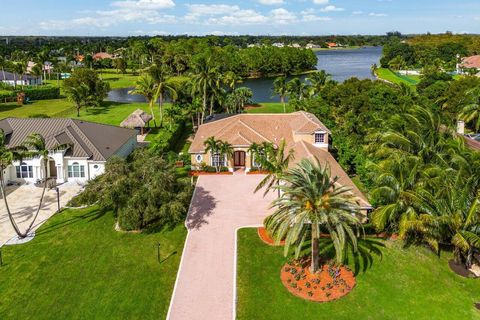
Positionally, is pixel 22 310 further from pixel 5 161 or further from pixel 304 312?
pixel 304 312

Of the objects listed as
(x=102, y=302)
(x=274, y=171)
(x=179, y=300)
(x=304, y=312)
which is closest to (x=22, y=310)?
(x=102, y=302)

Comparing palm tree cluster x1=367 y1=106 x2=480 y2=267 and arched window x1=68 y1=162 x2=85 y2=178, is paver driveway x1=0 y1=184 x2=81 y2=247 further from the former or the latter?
palm tree cluster x1=367 y1=106 x2=480 y2=267

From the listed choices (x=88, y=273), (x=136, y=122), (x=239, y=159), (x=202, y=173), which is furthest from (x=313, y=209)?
(x=136, y=122)

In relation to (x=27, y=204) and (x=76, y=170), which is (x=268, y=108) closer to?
(x=76, y=170)

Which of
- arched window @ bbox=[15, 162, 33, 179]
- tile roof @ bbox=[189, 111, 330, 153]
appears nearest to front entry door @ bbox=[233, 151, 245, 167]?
tile roof @ bbox=[189, 111, 330, 153]

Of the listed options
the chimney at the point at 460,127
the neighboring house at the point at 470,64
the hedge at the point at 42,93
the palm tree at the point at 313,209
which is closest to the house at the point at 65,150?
the palm tree at the point at 313,209

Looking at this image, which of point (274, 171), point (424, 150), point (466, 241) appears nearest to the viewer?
point (466, 241)
